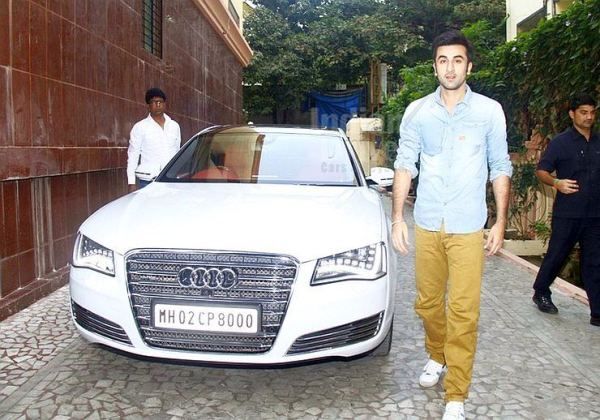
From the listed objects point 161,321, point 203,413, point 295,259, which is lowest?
point 203,413

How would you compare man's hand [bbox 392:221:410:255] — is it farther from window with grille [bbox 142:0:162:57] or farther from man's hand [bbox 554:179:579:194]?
window with grille [bbox 142:0:162:57]

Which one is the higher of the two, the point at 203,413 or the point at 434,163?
the point at 434,163

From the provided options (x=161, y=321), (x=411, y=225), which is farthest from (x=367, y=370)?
(x=411, y=225)

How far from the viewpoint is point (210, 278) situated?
112 inches

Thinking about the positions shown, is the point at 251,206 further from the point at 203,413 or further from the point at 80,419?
the point at 80,419

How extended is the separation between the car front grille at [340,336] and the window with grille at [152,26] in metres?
6.20

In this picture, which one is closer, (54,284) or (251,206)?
(251,206)

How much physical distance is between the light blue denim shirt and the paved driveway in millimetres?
921

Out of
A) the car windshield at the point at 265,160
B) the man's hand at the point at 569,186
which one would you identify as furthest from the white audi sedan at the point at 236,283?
the man's hand at the point at 569,186

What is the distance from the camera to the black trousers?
433 centimetres

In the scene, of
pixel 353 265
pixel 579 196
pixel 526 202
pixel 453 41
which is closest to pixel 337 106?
pixel 526 202

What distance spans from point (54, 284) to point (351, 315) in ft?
10.5

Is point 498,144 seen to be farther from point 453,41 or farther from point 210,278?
point 210,278

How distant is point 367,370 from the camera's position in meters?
3.48
